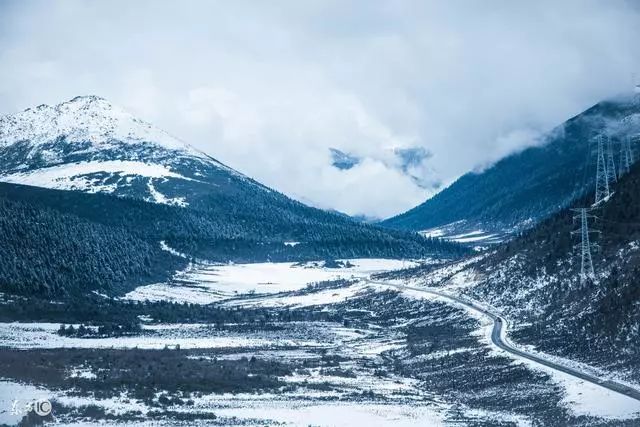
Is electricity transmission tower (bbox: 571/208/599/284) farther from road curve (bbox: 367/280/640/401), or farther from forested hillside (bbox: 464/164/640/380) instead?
road curve (bbox: 367/280/640/401)

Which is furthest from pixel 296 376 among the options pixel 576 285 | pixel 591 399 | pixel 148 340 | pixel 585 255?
pixel 585 255

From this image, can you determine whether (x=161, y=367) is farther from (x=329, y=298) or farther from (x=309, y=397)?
(x=329, y=298)

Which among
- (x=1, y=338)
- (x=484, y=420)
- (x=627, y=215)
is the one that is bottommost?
(x=484, y=420)

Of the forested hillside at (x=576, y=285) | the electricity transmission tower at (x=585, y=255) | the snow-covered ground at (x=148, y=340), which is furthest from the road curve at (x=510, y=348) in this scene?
the snow-covered ground at (x=148, y=340)

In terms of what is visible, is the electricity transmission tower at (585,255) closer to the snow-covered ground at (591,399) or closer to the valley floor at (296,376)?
the valley floor at (296,376)

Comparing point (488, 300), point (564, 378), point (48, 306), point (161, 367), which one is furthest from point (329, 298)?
point (564, 378)
